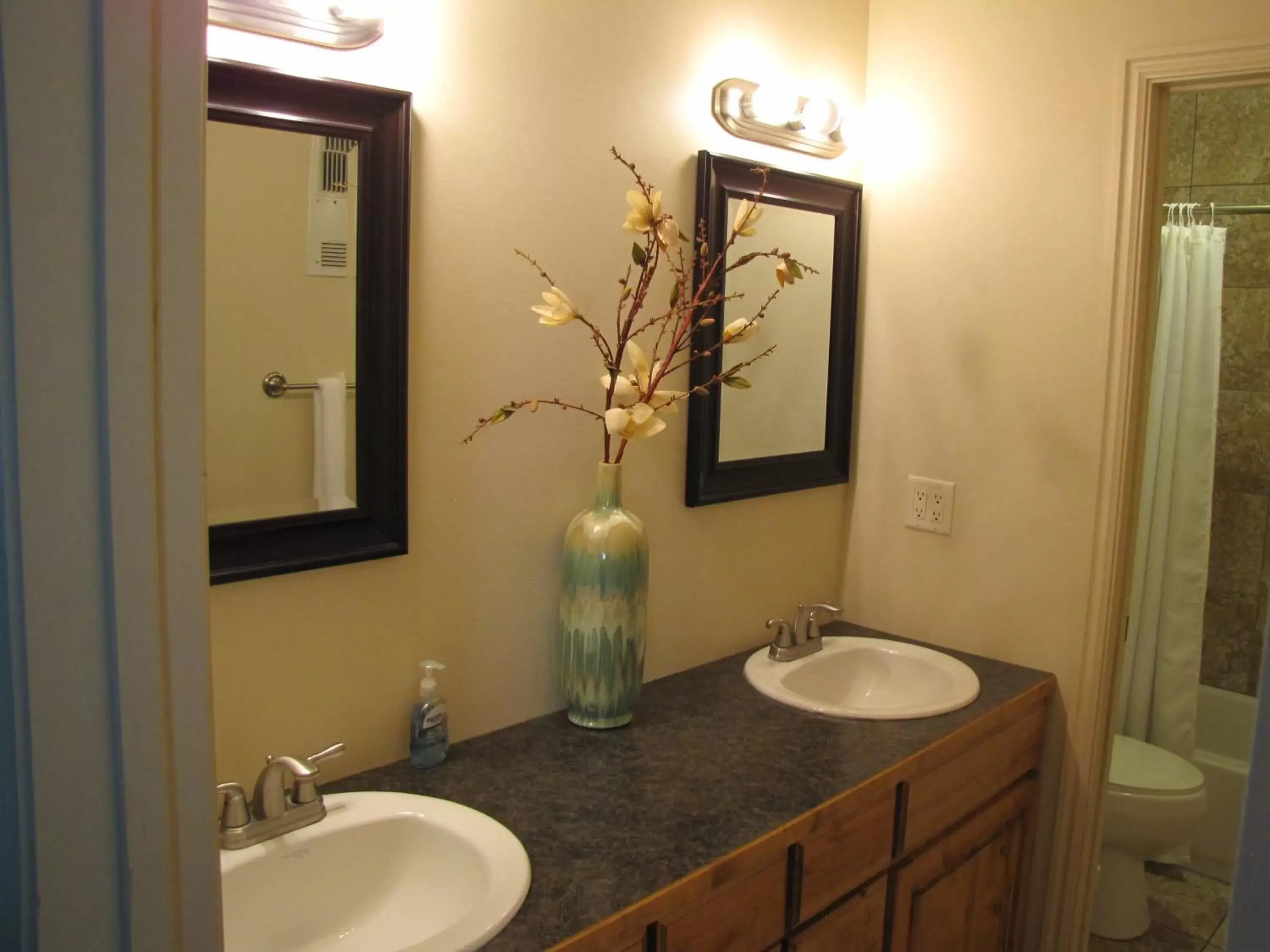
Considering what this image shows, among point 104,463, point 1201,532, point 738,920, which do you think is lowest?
point 738,920

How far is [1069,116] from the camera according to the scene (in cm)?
194

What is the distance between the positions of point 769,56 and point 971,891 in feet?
5.32

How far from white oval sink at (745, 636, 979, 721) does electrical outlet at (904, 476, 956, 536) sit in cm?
26

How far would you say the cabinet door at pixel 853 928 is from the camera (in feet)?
5.01

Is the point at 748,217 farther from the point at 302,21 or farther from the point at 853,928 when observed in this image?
the point at 853,928

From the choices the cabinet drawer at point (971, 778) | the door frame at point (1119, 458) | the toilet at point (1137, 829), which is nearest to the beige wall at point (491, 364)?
the cabinet drawer at point (971, 778)

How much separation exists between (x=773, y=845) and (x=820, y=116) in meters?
1.38

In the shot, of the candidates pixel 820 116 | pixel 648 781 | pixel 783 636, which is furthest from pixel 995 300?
pixel 648 781

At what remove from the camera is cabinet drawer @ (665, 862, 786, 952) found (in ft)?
4.18

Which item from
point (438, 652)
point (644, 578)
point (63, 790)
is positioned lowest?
point (438, 652)

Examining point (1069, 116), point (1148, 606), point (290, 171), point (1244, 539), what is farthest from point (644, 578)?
point (1244, 539)

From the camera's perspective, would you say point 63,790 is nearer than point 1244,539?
Yes

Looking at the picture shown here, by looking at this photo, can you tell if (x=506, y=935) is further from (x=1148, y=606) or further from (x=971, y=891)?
(x=1148, y=606)

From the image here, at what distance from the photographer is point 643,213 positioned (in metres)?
1.55
